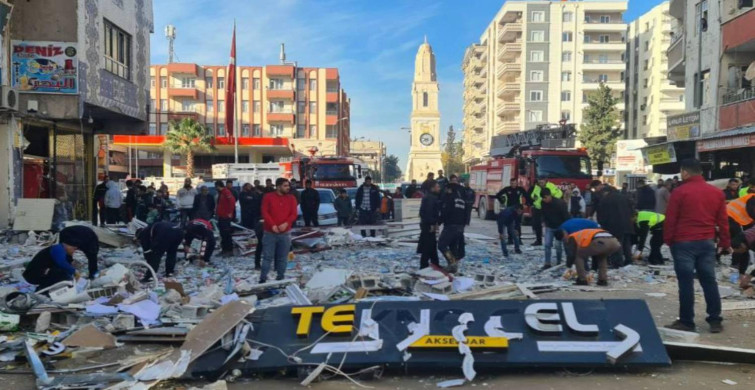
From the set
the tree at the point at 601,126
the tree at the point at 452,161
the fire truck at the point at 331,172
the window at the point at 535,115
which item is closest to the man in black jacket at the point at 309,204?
the fire truck at the point at 331,172

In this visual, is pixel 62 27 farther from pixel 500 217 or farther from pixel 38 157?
pixel 500 217

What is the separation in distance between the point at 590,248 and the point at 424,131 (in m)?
74.0

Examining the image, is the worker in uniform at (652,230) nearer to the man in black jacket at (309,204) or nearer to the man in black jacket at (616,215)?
the man in black jacket at (616,215)

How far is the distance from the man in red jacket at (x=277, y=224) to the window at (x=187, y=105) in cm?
6377

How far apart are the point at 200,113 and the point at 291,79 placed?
1158 centimetres

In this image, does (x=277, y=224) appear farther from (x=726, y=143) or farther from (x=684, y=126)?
(x=684, y=126)

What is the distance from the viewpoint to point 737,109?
19.3m

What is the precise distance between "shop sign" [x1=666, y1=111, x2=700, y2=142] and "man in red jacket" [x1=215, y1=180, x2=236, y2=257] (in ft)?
59.3

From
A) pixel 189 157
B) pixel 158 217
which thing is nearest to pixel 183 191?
pixel 158 217

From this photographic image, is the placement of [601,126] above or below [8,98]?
above

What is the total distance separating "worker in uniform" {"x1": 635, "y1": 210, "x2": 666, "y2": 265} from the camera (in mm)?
10625

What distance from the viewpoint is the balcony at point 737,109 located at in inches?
728

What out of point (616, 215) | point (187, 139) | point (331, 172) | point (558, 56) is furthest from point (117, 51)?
point (558, 56)

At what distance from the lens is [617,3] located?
66625 mm
